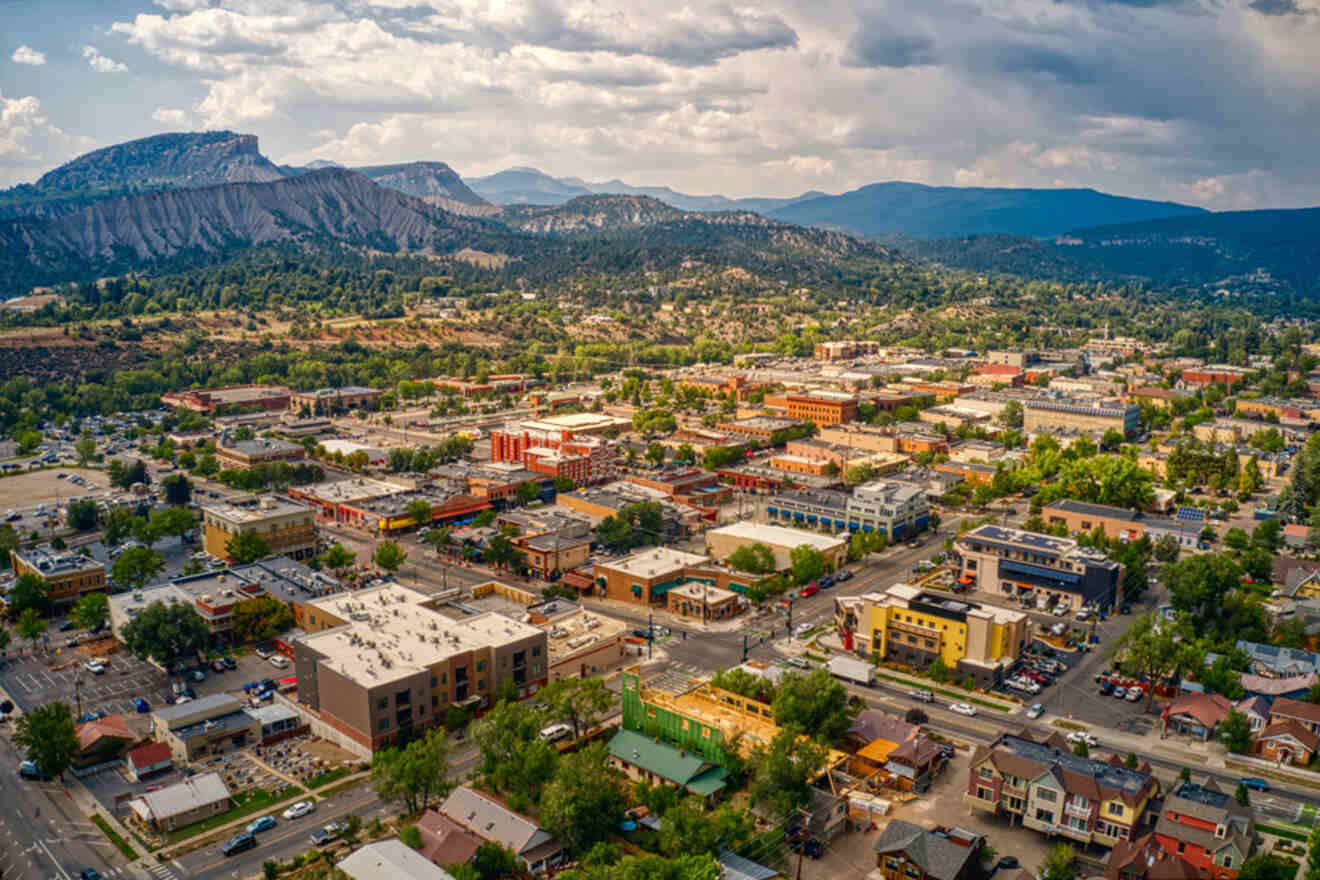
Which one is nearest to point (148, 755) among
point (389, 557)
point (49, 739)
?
point (49, 739)

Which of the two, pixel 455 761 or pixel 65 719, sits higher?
pixel 65 719

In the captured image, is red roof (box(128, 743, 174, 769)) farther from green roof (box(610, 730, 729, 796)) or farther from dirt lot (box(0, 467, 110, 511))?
dirt lot (box(0, 467, 110, 511))

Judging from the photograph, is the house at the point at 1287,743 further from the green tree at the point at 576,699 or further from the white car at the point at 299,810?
the white car at the point at 299,810

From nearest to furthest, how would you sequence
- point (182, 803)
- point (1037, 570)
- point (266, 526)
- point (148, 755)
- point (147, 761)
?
point (182, 803), point (147, 761), point (148, 755), point (1037, 570), point (266, 526)

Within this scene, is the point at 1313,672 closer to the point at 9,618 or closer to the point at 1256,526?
the point at 1256,526

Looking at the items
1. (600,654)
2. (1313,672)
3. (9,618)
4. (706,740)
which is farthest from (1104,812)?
(9,618)

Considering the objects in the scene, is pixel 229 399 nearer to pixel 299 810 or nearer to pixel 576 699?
pixel 299 810
